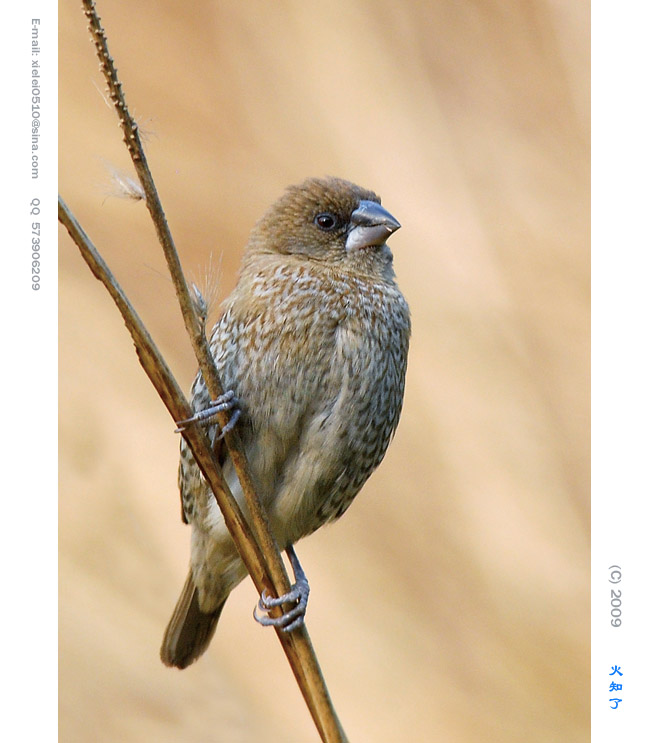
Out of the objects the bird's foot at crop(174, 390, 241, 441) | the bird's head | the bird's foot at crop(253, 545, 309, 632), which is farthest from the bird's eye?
the bird's foot at crop(253, 545, 309, 632)

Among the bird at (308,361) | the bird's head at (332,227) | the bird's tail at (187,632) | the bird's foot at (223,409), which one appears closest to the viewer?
the bird's foot at (223,409)

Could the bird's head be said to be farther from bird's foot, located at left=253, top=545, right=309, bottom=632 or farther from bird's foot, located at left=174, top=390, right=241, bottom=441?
bird's foot, located at left=253, top=545, right=309, bottom=632

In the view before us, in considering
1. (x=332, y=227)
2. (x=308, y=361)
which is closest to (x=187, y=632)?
(x=308, y=361)

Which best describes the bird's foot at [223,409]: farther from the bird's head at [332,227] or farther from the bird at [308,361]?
the bird's head at [332,227]

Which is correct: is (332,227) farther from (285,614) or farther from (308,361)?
(285,614)

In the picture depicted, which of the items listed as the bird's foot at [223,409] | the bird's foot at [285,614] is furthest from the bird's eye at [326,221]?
the bird's foot at [285,614]
